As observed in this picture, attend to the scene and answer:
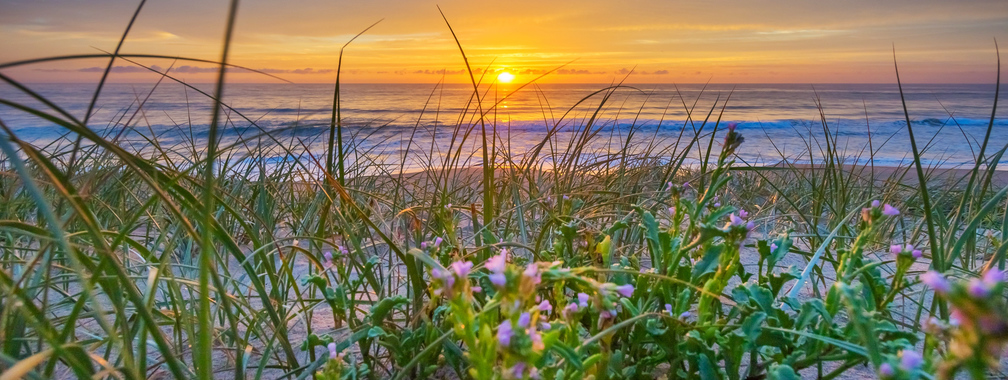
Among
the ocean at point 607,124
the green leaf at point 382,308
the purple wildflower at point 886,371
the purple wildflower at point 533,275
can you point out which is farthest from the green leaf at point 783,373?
the ocean at point 607,124

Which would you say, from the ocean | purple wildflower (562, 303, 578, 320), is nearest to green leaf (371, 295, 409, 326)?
purple wildflower (562, 303, 578, 320)

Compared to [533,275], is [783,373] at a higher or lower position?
lower

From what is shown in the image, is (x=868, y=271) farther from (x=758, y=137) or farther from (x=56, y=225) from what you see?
(x=758, y=137)

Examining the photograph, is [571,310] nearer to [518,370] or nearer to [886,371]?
[518,370]

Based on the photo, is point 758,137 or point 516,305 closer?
point 516,305

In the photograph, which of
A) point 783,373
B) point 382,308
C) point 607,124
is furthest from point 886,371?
point 607,124

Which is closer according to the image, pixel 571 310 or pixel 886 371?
pixel 886 371

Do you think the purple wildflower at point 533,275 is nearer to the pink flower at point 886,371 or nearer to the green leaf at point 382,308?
the pink flower at point 886,371

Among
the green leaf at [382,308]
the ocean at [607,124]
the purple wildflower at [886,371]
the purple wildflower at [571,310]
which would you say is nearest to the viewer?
the purple wildflower at [886,371]

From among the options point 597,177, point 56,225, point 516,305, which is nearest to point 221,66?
point 56,225

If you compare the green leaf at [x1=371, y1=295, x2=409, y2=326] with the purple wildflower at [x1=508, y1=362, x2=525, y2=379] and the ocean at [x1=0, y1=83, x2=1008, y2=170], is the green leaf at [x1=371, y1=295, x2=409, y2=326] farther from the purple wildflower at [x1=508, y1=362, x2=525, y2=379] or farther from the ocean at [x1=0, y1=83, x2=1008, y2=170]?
the ocean at [x1=0, y1=83, x2=1008, y2=170]

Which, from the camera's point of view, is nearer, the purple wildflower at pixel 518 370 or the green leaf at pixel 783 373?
the purple wildflower at pixel 518 370

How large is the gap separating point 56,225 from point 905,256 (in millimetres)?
1025

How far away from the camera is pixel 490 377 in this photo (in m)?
0.64
